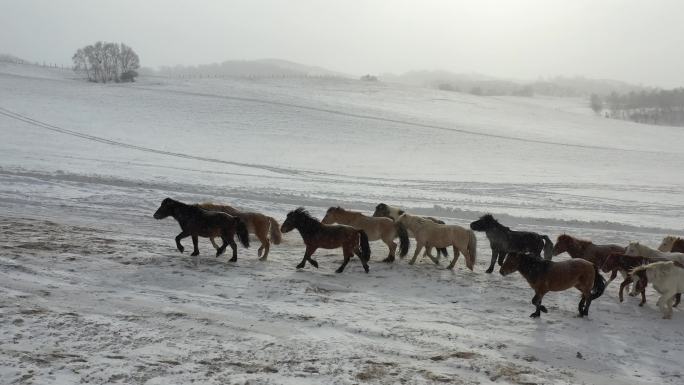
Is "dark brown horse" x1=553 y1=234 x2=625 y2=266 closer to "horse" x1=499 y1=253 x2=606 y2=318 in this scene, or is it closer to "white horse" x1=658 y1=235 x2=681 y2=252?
"white horse" x1=658 y1=235 x2=681 y2=252

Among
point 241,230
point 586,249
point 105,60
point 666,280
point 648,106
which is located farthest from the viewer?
point 648,106

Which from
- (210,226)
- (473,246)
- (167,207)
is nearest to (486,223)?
(473,246)

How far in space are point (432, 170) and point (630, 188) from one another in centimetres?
1127

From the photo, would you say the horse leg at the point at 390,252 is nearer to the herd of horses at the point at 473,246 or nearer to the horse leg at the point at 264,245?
the herd of horses at the point at 473,246

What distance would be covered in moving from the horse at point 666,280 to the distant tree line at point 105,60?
101607 mm

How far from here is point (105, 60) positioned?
102188 mm

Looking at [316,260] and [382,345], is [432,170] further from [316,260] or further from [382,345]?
[382,345]

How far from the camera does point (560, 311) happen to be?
889 cm

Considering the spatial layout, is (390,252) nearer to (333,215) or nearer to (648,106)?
(333,215)

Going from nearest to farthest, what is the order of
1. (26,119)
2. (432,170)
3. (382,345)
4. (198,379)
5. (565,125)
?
(198,379) → (382,345) → (432,170) → (26,119) → (565,125)

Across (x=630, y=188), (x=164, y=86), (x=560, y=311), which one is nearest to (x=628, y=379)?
(x=560, y=311)

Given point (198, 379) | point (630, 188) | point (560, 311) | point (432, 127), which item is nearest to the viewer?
point (198, 379)

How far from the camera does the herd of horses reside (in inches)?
345

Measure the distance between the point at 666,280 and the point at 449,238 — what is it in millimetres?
4025
